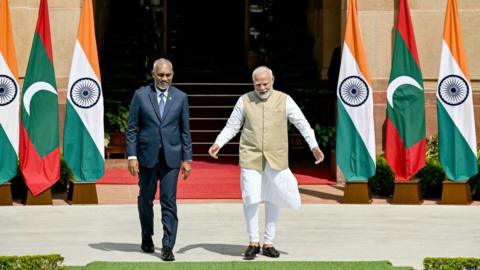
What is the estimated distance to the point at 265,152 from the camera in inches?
500

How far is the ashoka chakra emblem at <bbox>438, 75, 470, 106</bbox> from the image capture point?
55.6 feet

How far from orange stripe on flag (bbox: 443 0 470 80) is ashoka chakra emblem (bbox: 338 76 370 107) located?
1.24m

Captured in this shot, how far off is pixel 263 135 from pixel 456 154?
5.00m

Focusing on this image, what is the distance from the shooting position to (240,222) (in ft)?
50.6

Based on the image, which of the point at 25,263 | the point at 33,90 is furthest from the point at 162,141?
the point at 33,90

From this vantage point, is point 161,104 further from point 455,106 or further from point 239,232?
point 455,106

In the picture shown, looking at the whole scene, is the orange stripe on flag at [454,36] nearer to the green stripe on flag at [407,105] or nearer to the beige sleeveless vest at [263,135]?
the green stripe on flag at [407,105]

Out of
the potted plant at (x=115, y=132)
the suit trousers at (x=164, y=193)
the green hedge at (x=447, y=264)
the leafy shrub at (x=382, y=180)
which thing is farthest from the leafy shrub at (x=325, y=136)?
the green hedge at (x=447, y=264)

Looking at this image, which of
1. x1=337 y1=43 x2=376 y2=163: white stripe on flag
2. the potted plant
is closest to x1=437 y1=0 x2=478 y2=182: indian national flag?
x1=337 y1=43 x2=376 y2=163: white stripe on flag

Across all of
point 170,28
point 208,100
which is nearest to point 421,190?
point 208,100

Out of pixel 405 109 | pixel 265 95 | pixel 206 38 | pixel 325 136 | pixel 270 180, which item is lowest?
pixel 325 136

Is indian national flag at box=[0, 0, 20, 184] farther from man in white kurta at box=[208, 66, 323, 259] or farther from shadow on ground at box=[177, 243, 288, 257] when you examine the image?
man in white kurta at box=[208, 66, 323, 259]

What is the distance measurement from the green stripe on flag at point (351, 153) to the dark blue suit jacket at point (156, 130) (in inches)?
182

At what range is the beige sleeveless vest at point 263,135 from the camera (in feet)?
41.7
